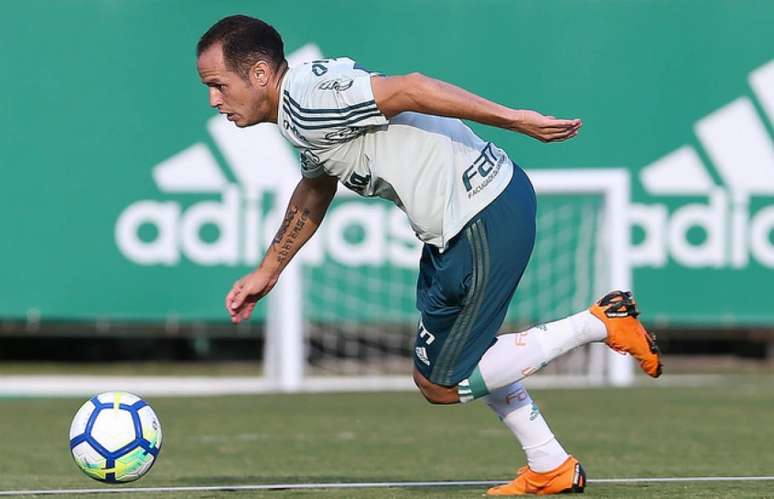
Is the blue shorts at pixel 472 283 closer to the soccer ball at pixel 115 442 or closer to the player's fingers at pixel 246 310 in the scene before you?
the player's fingers at pixel 246 310

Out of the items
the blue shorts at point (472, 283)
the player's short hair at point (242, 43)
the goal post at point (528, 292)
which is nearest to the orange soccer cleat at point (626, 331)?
the blue shorts at point (472, 283)

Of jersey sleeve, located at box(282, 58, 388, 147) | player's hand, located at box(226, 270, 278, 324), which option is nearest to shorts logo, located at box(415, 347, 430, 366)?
player's hand, located at box(226, 270, 278, 324)

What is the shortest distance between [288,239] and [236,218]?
8.23m

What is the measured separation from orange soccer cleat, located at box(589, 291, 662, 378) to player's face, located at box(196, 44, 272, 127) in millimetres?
1649

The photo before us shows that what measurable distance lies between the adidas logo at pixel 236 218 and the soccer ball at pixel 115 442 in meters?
8.42

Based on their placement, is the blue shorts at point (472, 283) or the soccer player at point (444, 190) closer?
the soccer player at point (444, 190)

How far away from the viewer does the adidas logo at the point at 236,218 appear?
49.0ft

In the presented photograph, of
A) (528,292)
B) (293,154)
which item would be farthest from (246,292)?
(528,292)

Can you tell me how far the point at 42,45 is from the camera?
49.7 ft

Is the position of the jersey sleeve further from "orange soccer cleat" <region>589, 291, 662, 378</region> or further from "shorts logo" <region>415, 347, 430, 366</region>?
"orange soccer cleat" <region>589, 291, 662, 378</region>

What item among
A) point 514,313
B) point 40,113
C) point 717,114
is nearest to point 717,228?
Result: point 717,114

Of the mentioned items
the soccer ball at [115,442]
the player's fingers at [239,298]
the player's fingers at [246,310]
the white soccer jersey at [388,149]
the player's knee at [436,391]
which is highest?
the white soccer jersey at [388,149]

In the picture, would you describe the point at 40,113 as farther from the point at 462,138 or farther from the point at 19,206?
the point at 462,138

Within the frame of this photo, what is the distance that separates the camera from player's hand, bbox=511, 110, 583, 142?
5590mm
